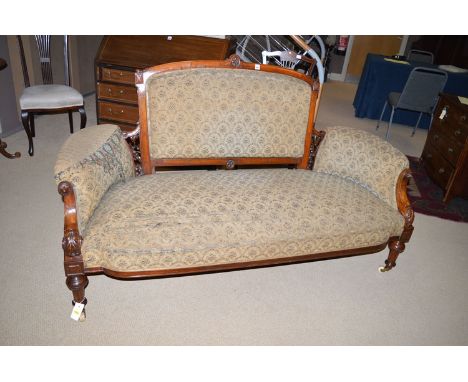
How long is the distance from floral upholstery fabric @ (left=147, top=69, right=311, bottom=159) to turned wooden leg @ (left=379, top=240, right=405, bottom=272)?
3.05ft

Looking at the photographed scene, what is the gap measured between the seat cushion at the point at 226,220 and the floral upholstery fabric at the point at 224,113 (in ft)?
0.63

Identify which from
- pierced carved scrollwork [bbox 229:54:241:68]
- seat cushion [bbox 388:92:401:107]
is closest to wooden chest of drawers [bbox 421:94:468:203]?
seat cushion [bbox 388:92:401:107]

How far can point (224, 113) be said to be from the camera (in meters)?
2.18

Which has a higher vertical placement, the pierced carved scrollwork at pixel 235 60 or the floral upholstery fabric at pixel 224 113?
the pierced carved scrollwork at pixel 235 60

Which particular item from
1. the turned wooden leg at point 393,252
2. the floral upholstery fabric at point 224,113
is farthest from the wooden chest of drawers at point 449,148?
the floral upholstery fabric at point 224,113

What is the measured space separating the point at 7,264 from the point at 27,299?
354mm

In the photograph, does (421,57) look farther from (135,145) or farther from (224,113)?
(135,145)

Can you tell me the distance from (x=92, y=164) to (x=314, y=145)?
1515 millimetres

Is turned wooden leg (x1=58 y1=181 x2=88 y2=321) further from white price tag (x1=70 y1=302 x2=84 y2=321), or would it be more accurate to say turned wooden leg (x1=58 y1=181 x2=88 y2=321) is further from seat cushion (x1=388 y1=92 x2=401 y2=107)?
seat cushion (x1=388 y1=92 x2=401 y2=107)

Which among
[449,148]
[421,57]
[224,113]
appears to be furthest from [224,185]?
[421,57]

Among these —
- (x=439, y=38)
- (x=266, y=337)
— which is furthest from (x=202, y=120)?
(x=439, y=38)

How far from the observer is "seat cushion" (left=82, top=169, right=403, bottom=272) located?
5.40ft

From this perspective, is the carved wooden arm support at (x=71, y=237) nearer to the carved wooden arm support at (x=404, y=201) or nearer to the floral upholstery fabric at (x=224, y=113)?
the floral upholstery fabric at (x=224, y=113)

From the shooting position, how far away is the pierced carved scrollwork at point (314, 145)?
244 centimetres
